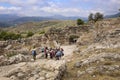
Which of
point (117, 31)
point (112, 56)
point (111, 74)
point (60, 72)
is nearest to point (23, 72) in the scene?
point (60, 72)

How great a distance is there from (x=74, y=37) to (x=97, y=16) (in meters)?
44.5

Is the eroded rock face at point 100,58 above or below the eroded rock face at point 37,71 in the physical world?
below

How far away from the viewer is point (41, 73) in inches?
978

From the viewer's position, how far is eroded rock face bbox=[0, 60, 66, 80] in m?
24.2

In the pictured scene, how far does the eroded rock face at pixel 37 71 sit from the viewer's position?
24.2 meters

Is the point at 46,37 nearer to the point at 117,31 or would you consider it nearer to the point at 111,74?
the point at 117,31

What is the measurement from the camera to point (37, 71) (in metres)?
25.3

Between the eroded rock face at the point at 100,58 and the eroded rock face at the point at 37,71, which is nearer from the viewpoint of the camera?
the eroded rock face at the point at 37,71

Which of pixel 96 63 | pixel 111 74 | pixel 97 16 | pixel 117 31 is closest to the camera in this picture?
pixel 111 74

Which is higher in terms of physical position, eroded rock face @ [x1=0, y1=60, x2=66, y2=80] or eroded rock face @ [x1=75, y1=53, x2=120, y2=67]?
eroded rock face @ [x1=0, y1=60, x2=66, y2=80]

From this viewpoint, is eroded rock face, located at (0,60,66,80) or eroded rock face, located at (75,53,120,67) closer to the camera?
eroded rock face, located at (0,60,66,80)

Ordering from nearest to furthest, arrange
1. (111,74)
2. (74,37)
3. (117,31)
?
(111,74), (117,31), (74,37)

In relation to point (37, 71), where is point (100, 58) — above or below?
below

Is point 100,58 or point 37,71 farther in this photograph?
point 100,58
